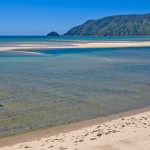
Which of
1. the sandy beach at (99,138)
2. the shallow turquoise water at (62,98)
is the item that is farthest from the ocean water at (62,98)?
the sandy beach at (99,138)

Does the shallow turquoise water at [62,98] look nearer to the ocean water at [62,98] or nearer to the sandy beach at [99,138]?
the ocean water at [62,98]

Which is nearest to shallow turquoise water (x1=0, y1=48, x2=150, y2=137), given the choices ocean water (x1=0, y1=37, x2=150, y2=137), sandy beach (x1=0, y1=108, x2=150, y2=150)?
ocean water (x1=0, y1=37, x2=150, y2=137)

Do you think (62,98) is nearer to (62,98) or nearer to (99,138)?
(62,98)

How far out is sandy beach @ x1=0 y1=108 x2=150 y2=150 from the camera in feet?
29.8

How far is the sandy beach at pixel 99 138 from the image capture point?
9086mm

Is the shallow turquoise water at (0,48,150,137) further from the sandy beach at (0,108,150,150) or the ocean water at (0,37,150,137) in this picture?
the sandy beach at (0,108,150,150)

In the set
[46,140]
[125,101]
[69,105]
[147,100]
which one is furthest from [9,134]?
[147,100]

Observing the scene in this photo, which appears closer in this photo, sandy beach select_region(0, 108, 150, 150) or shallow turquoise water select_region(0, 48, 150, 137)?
sandy beach select_region(0, 108, 150, 150)

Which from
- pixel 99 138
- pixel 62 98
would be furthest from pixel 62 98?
pixel 99 138

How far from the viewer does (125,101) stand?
54.3ft

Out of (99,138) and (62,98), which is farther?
(62,98)

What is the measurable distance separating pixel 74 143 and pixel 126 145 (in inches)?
60.6

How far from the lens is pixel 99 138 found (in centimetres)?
990

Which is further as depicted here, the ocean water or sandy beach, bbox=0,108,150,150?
the ocean water
